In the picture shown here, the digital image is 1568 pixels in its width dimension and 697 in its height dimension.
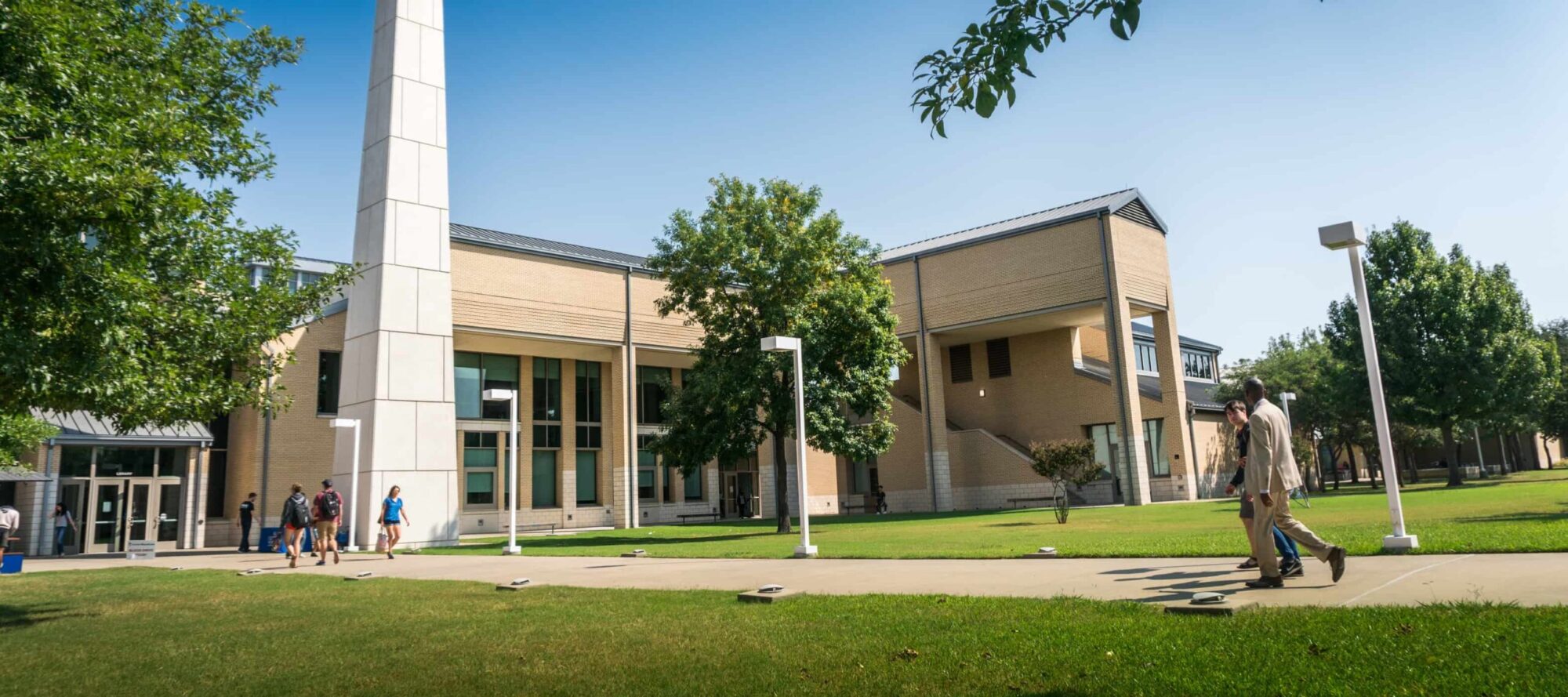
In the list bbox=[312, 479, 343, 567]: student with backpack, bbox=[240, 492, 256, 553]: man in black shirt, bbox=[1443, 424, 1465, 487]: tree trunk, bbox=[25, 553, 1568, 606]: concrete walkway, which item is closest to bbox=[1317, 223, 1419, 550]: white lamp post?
bbox=[25, 553, 1568, 606]: concrete walkway

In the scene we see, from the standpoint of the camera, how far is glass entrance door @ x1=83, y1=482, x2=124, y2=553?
103 ft

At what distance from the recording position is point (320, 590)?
12688mm

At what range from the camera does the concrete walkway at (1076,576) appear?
696cm

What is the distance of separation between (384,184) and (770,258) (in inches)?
452

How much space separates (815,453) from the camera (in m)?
44.9

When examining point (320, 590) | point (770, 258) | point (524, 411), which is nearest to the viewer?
point (320, 590)

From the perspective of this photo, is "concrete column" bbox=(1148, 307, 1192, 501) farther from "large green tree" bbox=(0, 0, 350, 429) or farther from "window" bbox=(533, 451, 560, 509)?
"large green tree" bbox=(0, 0, 350, 429)

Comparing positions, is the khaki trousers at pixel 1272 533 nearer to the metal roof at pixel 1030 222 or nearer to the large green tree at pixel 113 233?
the large green tree at pixel 113 233

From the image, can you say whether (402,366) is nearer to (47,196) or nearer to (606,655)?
(47,196)

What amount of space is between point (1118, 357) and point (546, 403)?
80.9ft

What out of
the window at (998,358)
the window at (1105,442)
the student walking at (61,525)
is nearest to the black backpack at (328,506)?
the student walking at (61,525)

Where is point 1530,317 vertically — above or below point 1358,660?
above

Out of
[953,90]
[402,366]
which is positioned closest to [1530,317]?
[402,366]

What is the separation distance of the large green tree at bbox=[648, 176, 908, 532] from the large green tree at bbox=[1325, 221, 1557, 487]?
2584 centimetres
